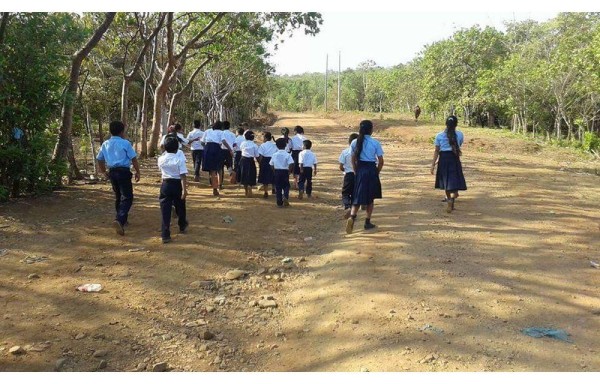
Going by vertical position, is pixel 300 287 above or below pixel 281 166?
below

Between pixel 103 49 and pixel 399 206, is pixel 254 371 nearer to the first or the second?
pixel 399 206

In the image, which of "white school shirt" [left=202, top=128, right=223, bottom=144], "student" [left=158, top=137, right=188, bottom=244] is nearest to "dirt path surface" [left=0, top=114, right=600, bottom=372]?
"student" [left=158, top=137, right=188, bottom=244]

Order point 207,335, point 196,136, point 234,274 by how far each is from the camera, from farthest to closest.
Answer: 1. point 196,136
2. point 234,274
3. point 207,335

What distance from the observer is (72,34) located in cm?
962

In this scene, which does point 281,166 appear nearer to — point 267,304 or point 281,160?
point 281,160

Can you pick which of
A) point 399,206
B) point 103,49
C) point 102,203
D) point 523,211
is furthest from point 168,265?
point 103,49

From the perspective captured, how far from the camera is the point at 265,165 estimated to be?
972 cm

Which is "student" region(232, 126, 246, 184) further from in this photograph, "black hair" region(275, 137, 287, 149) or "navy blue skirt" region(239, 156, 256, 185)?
"black hair" region(275, 137, 287, 149)

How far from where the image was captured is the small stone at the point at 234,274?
5699 millimetres

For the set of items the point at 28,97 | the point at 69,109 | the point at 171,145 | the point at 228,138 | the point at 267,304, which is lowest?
the point at 267,304

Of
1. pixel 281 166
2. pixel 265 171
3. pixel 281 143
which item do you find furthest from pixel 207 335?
pixel 265 171

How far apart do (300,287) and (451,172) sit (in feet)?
12.0

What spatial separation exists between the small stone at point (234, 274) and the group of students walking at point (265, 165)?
1345mm

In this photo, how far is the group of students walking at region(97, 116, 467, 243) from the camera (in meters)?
6.66
